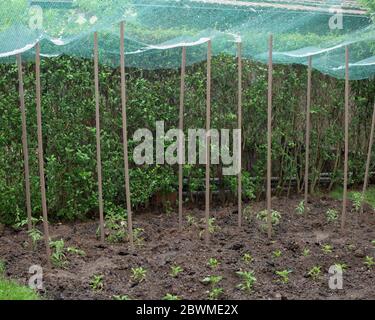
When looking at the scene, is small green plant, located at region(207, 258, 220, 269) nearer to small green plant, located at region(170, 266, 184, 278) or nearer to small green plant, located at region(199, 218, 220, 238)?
small green plant, located at region(170, 266, 184, 278)

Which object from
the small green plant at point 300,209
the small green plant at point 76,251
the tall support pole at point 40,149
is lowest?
the small green plant at point 76,251

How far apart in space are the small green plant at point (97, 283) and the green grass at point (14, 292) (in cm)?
50

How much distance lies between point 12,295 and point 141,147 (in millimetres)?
2967

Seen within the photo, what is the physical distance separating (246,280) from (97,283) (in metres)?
1.35

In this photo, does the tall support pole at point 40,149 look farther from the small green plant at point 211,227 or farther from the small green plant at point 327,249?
the small green plant at point 327,249

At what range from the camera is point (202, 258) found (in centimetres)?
595

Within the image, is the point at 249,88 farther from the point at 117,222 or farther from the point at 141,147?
the point at 117,222

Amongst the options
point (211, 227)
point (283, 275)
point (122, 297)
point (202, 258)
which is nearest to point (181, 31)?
point (211, 227)

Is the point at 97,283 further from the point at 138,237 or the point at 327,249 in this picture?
the point at 327,249

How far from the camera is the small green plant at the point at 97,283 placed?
5238mm

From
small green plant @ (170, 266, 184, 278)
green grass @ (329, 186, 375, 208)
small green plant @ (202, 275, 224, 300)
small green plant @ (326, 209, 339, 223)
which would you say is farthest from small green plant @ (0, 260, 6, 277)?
green grass @ (329, 186, 375, 208)

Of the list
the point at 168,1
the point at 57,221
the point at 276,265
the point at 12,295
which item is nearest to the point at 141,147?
the point at 57,221

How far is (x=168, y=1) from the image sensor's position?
6.29 meters

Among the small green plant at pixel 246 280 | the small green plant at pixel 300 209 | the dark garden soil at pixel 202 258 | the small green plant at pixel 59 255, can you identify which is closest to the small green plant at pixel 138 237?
the dark garden soil at pixel 202 258
